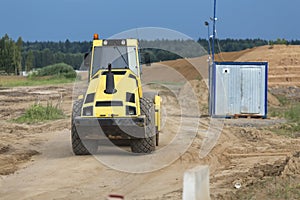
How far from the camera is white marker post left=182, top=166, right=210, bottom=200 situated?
275 inches

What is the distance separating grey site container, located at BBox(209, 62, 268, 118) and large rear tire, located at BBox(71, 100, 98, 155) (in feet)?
41.9

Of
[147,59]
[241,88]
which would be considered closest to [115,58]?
[147,59]

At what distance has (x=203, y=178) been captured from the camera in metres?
7.59

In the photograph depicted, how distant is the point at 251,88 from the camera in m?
27.0

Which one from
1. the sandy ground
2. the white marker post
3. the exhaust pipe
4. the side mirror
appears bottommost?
the sandy ground

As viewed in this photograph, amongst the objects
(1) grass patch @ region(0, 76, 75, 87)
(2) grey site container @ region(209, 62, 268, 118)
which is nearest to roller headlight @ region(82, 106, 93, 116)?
(2) grey site container @ region(209, 62, 268, 118)

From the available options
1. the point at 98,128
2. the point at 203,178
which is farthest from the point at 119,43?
the point at 203,178

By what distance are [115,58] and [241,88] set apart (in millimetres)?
12741

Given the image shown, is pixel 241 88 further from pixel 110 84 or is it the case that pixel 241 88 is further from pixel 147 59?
pixel 110 84

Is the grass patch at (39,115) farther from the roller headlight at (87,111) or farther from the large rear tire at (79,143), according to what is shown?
the roller headlight at (87,111)

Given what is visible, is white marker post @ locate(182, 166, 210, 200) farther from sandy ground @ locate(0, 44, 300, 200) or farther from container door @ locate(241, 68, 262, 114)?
container door @ locate(241, 68, 262, 114)

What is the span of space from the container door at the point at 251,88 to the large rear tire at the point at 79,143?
13406 mm

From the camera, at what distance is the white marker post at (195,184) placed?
275 inches

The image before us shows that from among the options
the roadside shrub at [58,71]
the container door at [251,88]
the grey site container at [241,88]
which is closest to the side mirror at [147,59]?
the grey site container at [241,88]
